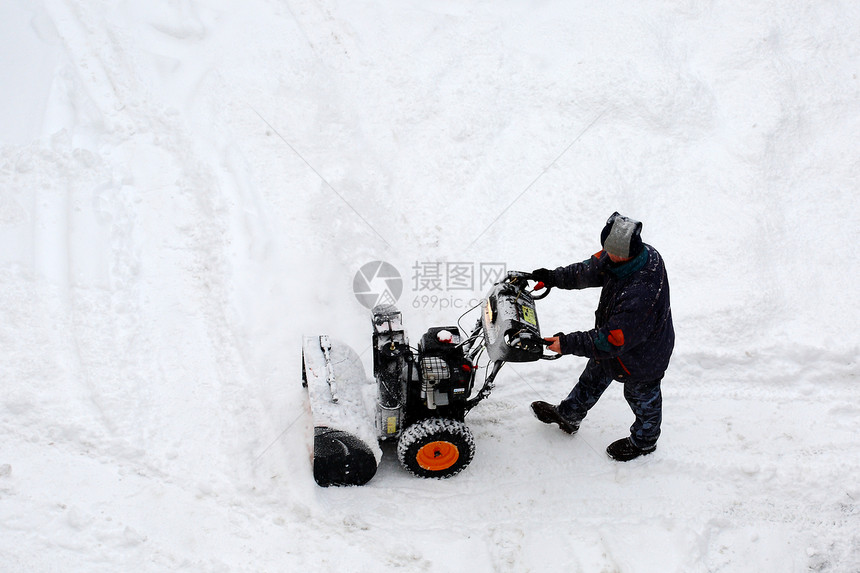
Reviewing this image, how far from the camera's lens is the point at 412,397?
4.09 meters

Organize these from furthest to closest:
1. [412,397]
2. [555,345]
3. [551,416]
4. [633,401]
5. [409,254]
Result: 1. [409,254]
2. [551,416]
3. [633,401]
4. [412,397]
5. [555,345]

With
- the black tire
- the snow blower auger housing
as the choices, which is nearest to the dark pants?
the snow blower auger housing

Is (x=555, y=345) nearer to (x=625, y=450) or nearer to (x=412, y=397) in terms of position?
(x=412, y=397)

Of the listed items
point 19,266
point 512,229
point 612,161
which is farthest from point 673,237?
point 19,266

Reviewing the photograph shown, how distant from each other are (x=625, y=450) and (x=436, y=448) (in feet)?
4.70

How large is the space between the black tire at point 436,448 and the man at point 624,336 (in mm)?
806

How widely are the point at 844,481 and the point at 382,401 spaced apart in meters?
3.30

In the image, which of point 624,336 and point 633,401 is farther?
point 633,401

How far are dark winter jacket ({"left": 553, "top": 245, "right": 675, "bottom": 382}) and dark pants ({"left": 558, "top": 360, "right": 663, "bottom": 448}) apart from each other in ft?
0.49

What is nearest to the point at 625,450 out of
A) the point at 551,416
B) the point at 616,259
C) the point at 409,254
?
the point at 551,416

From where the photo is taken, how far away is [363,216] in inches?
239

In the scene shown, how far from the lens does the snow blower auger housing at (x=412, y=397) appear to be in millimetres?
3912

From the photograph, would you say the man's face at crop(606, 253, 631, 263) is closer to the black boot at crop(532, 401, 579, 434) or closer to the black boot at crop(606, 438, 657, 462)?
the black boot at crop(532, 401, 579, 434)

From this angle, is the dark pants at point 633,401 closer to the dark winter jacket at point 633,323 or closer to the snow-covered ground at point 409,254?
the dark winter jacket at point 633,323
